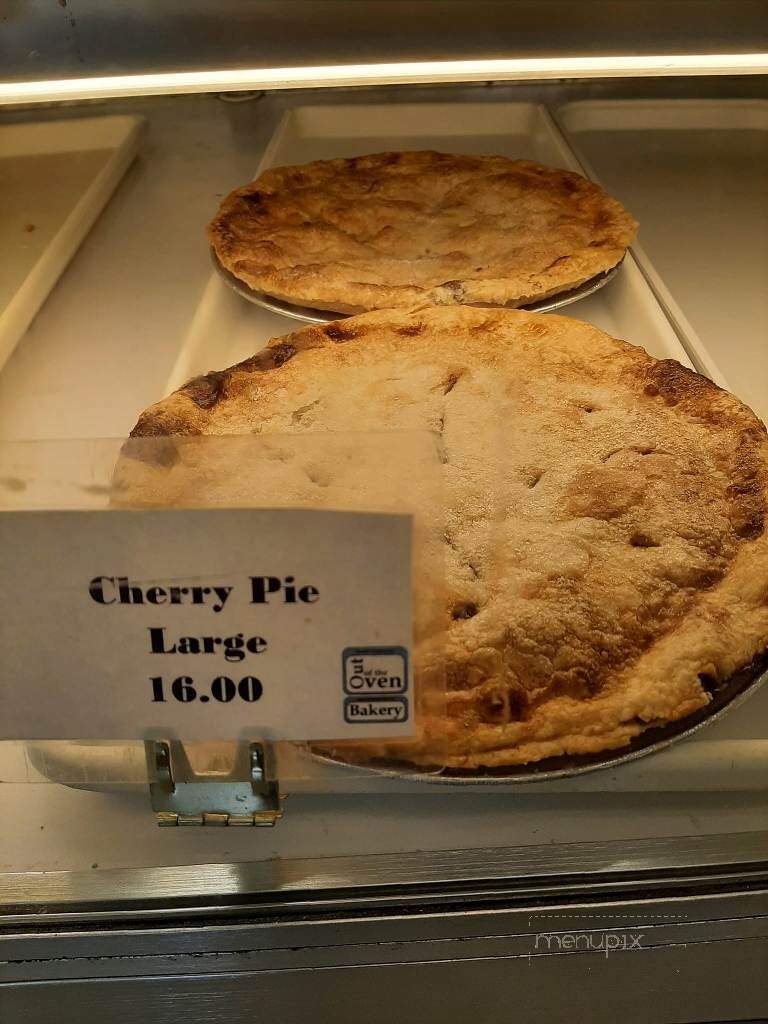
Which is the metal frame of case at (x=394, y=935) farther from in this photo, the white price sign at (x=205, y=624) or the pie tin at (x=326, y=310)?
the pie tin at (x=326, y=310)

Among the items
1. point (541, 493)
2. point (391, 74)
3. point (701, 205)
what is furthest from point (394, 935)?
point (701, 205)

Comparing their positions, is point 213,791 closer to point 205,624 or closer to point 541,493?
point 205,624

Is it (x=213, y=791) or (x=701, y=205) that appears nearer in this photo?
(x=213, y=791)

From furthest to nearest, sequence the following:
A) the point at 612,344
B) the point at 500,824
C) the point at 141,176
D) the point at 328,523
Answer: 1. the point at 141,176
2. the point at 612,344
3. the point at 500,824
4. the point at 328,523

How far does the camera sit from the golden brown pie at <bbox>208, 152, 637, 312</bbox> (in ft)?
4.17

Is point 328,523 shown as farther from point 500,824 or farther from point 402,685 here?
point 500,824

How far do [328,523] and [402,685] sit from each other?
0.33 ft

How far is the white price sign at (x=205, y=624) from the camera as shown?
514 millimetres

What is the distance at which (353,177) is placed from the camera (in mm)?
1563

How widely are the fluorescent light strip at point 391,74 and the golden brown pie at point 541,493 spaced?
0.27 meters

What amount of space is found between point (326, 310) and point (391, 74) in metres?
0.30

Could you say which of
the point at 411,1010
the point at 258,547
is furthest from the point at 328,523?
the point at 411,1010
